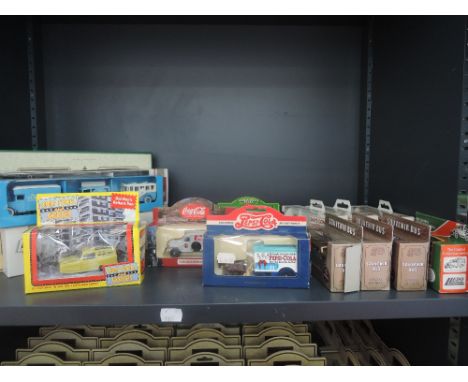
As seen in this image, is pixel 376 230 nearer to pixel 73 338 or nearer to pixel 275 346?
pixel 275 346

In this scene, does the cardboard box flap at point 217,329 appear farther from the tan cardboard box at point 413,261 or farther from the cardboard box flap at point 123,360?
the tan cardboard box at point 413,261

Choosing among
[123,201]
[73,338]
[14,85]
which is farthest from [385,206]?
[14,85]

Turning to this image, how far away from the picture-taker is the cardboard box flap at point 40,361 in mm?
908

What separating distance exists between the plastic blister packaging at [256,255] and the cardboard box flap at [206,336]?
1.04 ft

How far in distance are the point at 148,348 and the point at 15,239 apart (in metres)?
0.49

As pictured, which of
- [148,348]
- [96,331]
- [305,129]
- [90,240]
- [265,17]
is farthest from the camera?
[305,129]

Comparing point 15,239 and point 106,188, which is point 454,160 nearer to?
point 106,188

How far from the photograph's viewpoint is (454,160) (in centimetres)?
86

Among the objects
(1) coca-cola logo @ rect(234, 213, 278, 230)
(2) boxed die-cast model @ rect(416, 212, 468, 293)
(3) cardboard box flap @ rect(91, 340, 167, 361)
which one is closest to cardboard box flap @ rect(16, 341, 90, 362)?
(3) cardboard box flap @ rect(91, 340, 167, 361)

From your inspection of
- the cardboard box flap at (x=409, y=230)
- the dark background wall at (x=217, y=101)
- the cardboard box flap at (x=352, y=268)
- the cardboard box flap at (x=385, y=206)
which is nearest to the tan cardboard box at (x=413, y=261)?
the cardboard box flap at (x=409, y=230)

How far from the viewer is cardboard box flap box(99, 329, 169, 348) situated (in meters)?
1.01

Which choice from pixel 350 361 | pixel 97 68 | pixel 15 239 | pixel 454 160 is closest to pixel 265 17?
pixel 97 68

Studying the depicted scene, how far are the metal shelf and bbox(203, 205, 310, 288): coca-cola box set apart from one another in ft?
0.14

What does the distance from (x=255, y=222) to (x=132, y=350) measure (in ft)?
1.82
